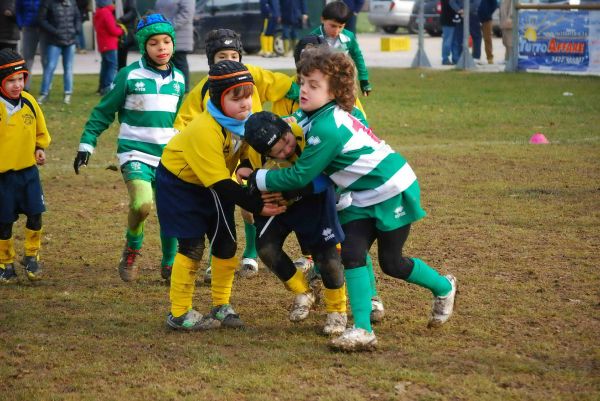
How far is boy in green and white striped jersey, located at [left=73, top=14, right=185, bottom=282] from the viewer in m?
7.05

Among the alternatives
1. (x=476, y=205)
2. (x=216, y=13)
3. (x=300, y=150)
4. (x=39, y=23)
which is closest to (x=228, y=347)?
(x=300, y=150)

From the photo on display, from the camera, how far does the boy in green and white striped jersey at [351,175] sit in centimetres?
545

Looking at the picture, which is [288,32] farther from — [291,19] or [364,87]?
[364,87]

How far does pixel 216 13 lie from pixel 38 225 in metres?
19.5

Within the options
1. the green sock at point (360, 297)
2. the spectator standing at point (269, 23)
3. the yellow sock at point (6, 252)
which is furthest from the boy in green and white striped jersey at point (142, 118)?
the spectator standing at point (269, 23)

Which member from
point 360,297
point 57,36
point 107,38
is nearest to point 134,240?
point 360,297

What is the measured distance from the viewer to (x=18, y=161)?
7.25 metres

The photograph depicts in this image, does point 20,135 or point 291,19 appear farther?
point 291,19

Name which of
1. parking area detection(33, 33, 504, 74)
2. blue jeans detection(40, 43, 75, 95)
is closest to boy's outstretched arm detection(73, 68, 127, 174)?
blue jeans detection(40, 43, 75, 95)

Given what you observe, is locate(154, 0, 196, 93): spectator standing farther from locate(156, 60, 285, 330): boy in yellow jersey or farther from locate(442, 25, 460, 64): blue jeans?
locate(156, 60, 285, 330): boy in yellow jersey

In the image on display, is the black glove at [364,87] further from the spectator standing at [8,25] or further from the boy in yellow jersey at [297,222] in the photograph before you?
the spectator standing at [8,25]

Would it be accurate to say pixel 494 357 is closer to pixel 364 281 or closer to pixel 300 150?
pixel 364 281

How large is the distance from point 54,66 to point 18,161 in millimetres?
9898

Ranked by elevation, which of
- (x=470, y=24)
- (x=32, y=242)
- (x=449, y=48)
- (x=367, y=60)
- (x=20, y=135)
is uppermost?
(x=20, y=135)
